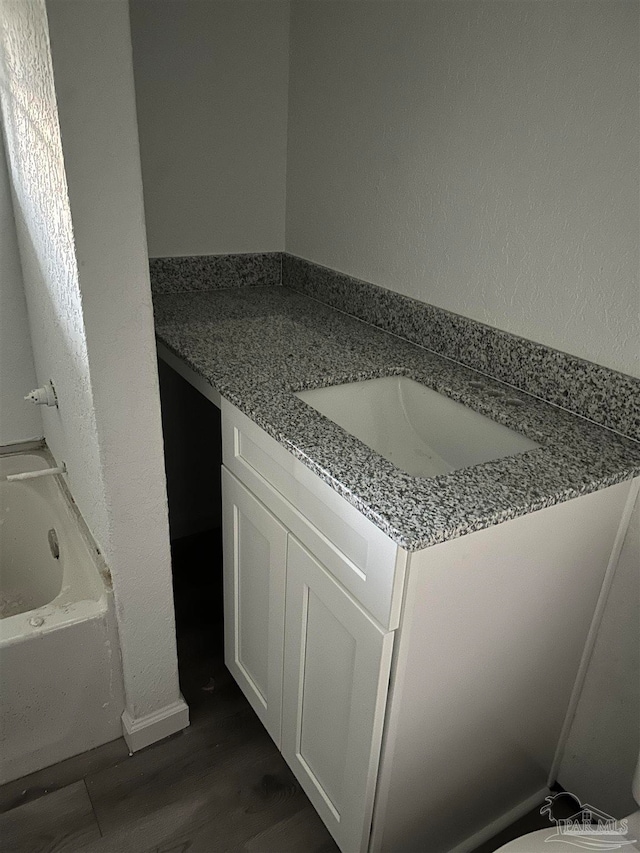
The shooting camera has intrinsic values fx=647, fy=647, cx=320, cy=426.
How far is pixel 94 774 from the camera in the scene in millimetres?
1462

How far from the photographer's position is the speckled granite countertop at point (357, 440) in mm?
927

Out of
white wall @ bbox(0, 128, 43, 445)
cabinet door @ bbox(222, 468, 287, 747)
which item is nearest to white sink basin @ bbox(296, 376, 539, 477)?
cabinet door @ bbox(222, 468, 287, 747)

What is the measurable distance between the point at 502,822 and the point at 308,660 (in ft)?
1.91

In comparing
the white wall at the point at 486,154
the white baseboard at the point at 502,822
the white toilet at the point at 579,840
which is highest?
the white wall at the point at 486,154

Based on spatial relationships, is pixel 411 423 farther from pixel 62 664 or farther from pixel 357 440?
pixel 62 664

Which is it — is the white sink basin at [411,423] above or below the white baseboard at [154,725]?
above

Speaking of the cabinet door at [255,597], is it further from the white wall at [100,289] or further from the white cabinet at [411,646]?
the white wall at [100,289]

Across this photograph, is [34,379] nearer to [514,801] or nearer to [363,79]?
[363,79]

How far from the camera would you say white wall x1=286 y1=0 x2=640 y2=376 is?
1117mm

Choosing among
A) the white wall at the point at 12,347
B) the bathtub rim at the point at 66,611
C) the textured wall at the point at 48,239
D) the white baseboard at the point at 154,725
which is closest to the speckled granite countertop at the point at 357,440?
the textured wall at the point at 48,239

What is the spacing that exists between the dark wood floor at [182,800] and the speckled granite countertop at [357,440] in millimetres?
852

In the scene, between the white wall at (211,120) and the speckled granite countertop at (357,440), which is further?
the white wall at (211,120)

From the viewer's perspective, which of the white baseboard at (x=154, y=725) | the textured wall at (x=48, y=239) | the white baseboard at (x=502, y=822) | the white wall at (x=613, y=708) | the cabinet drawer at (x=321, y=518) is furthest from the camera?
the white baseboard at (x=154, y=725)

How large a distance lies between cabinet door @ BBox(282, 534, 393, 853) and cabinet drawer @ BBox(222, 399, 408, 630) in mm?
36
